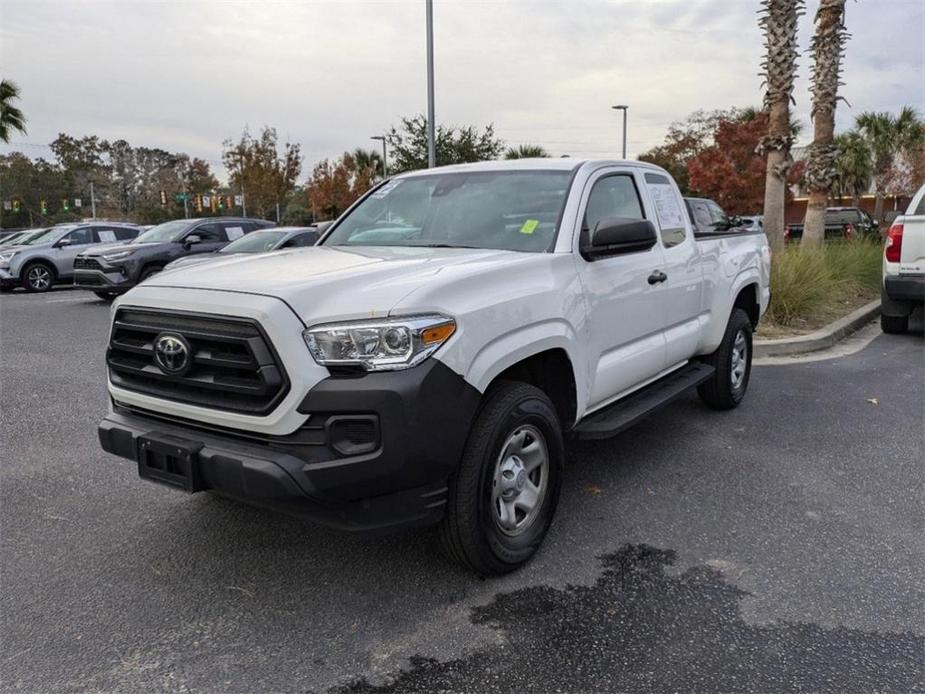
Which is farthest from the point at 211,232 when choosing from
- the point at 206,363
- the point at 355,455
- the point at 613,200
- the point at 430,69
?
the point at 355,455

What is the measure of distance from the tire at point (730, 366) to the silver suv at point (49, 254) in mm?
15818

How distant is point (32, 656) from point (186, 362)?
3.93 ft

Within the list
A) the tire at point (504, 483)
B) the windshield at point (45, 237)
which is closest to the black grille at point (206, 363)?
the tire at point (504, 483)

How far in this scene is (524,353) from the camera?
3.20 metres

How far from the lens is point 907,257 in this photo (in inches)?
328

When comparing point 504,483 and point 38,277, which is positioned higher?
point 38,277

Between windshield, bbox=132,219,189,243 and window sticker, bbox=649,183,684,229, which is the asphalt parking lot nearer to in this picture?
window sticker, bbox=649,183,684,229

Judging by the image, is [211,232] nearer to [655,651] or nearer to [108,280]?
[108,280]

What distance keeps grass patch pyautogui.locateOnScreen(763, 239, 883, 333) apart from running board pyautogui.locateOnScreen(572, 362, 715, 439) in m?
4.45

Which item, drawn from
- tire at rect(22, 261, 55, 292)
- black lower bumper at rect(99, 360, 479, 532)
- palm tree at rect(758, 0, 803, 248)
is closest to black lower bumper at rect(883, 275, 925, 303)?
palm tree at rect(758, 0, 803, 248)

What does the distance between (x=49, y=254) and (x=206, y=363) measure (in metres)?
17.0

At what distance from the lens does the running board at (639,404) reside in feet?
12.7

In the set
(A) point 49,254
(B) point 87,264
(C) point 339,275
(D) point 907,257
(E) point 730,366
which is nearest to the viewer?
(C) point 339,275

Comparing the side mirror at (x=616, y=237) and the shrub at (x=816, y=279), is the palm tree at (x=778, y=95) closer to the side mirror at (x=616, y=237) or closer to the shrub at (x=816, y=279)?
the shrub at (x=816, y=279)
